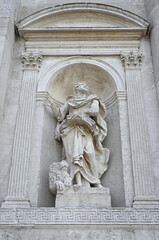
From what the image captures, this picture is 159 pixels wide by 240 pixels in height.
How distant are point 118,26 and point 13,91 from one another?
12.2 feet

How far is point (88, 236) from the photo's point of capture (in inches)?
237

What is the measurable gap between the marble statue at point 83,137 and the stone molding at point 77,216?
34.1 inches

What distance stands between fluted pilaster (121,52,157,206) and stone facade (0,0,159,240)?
0.02 m

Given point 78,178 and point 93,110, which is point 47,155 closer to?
point 78,178

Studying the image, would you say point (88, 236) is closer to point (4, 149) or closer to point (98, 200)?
point (98, 200)

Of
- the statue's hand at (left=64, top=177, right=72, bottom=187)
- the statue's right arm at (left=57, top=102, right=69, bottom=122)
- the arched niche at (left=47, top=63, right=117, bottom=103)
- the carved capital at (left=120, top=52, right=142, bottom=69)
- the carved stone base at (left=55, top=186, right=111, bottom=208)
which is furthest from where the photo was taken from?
the arched niche at (left=47, top=63, right=117, bottom=103)

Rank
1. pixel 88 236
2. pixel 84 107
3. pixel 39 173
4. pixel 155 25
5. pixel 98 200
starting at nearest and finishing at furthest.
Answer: pixel 88 236, pixel 98 200, pixel 39 173, pixel 84 107, pixel 155 25

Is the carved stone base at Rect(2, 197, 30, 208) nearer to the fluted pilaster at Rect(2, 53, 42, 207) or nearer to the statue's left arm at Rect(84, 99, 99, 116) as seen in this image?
the fluted pilaster at Rect(2, 53, 42, 207)

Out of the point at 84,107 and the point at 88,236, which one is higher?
the point at 84,107

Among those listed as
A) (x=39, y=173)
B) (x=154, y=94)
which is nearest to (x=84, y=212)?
(x=39, y=173)

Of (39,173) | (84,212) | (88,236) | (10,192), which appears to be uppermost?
(39,173)

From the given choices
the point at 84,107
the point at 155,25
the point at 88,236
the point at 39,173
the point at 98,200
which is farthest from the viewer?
the point at 155,25

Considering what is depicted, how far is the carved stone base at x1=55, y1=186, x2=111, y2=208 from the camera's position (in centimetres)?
659

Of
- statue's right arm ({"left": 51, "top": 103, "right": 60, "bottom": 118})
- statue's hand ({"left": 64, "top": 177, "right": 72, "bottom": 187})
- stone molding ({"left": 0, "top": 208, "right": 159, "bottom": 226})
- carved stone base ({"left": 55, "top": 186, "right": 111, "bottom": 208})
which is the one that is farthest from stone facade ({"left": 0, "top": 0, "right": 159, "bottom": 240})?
statue's hand ({"left": 64, "top": 177, "right": 72, "bottom": 187})
